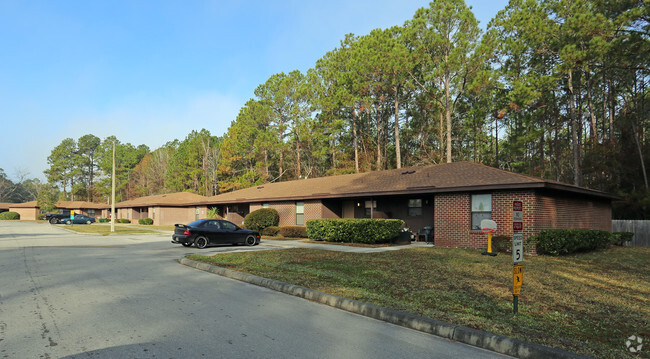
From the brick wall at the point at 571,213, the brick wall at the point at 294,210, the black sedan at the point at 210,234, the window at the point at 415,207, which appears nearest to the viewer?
the brick wall at the point at 571,213

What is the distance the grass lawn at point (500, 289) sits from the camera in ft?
17.0

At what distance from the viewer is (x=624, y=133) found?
28406mm

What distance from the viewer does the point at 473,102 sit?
42.3m

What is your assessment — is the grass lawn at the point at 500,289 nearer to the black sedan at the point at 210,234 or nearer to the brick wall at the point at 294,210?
the black sedan at the point at 210,234

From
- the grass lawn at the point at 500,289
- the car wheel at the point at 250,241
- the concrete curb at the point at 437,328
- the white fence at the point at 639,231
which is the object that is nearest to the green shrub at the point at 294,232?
the car wheel at the point at 250,241

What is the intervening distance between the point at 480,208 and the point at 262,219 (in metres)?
15.5

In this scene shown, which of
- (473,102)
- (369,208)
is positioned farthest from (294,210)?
(473,102)

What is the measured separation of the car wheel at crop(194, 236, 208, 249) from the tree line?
719 inches

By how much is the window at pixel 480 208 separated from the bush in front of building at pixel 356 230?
3737 mm

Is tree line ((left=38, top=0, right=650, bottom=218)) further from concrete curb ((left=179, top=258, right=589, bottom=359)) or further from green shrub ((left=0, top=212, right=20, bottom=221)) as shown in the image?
green shrub ((left=0, top=212, right=20, bottom=221))

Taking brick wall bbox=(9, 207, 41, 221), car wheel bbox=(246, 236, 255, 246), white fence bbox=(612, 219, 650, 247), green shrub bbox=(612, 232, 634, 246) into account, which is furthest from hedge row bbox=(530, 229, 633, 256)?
brick wall bbox=(9, 207, 41, 221)

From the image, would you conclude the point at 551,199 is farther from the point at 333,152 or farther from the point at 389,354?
the point at 333,152

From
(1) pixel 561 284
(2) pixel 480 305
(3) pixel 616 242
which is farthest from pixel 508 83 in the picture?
(2) pixel 480 305

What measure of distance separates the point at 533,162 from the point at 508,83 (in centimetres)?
1204
